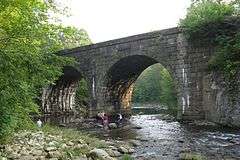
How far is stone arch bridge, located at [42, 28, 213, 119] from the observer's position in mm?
21531

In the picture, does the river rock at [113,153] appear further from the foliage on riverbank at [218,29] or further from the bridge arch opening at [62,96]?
the bridge arch opening at [62,96]

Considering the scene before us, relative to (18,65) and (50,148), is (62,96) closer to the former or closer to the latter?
(50,148)

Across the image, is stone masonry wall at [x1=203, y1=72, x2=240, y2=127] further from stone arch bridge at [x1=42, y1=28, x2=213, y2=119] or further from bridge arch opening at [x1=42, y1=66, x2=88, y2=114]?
bridge arch opening at [x1=42, y1=66, x2=88, y2=114]

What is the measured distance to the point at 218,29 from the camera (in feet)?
67.5

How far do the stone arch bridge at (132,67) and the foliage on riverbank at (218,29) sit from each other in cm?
72

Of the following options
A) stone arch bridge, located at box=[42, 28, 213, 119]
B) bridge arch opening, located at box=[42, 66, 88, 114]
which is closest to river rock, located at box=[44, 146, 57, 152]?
stone arch bridge, located at box=[42, 28, 213, 119]

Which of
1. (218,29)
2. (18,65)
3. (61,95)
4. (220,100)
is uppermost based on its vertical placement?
(218,29)

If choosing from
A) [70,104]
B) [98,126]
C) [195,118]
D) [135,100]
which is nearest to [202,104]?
[195,118]

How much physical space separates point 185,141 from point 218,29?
789 cm

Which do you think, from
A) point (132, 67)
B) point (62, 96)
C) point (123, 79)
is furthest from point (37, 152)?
point (62, 96)

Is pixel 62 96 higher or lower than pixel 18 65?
higher

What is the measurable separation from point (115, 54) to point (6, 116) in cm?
1761

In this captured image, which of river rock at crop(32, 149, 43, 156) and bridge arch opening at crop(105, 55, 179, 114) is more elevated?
bridge arch opening at crop(105, 55, 179, 114)

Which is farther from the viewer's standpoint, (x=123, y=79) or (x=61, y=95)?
(x=61, y=95)
